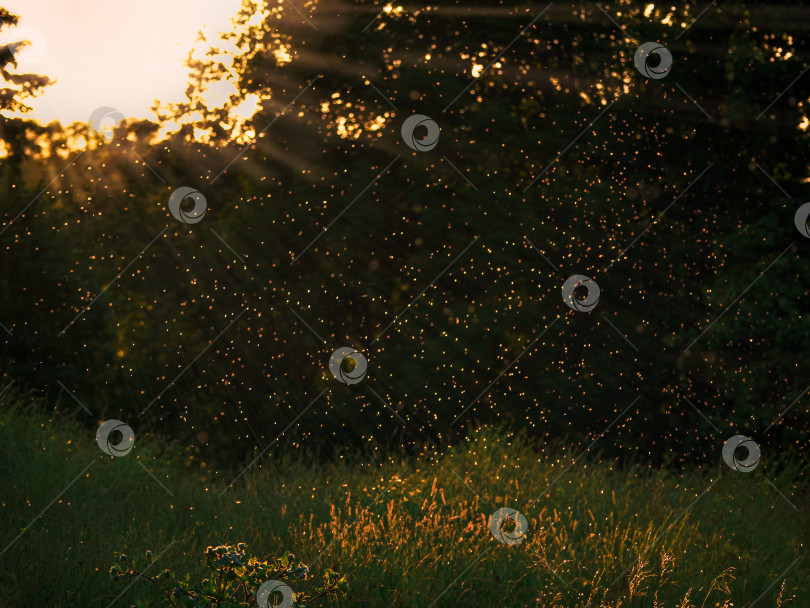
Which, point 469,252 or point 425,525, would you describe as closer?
point 425,525

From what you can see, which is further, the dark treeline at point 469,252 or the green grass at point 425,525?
the dark treeline at point 469,252

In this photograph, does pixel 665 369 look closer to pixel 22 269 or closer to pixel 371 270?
pixel 371 270

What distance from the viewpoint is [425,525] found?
6.00 meters

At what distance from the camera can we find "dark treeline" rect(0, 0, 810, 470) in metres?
10.1

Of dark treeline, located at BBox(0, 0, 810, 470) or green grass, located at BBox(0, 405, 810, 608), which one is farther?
dark treeline, located at BBox(0, 0, 810, 470)

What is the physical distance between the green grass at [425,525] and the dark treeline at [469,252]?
5.01 feet

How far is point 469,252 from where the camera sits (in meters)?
10.8

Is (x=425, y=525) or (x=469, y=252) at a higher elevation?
(x=469, y=252)

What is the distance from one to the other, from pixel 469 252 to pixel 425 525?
5.43 metres

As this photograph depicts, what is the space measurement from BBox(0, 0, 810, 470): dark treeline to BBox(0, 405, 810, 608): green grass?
1527 mm

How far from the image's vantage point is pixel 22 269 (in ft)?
39.0

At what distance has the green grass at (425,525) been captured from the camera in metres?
5.01

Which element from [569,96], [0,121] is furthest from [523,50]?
[0,121]

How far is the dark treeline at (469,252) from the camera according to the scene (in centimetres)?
1009
